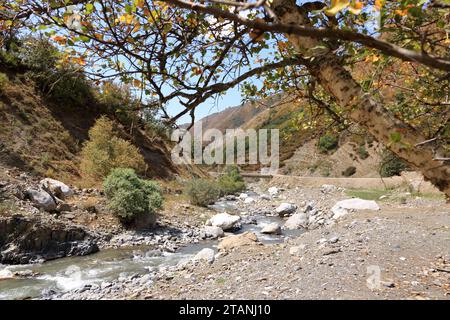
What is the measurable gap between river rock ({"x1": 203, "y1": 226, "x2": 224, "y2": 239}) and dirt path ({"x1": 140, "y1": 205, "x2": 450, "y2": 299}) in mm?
4642

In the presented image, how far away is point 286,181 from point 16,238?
27851 millimetres

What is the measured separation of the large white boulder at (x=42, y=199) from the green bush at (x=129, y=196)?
205cm

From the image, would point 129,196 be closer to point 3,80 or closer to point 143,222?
point 143,222

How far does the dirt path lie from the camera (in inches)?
195

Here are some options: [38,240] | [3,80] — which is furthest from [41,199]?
[3,80]

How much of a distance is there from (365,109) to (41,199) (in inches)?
497

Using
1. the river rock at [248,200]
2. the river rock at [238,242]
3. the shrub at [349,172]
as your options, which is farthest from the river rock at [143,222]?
the shrub at [349,172]

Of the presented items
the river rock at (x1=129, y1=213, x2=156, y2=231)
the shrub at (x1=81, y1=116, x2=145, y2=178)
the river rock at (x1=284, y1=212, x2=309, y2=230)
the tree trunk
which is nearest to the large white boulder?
the river rock at (x1=129, y1=213, x2=156, y2=231)

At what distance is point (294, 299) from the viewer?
4898mm

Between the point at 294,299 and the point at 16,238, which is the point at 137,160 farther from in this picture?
the point at 294,299

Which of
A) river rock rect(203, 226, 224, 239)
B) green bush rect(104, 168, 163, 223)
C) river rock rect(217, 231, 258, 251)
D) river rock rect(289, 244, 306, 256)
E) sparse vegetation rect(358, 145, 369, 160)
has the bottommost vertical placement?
river rock rect(203, 226, 224, 239)

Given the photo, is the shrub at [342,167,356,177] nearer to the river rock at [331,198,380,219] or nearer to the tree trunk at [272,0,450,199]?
the river rock at [331,198,380,219]

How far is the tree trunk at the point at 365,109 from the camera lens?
2160 millimetres
